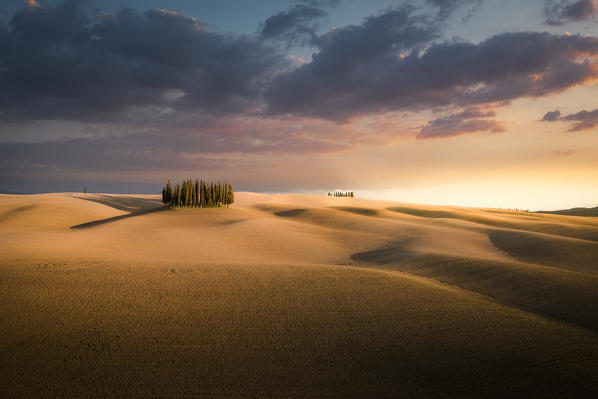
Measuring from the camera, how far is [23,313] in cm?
743

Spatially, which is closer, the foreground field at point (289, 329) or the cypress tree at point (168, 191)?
the foreground field at point (289, 329)

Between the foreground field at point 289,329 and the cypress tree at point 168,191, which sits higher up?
the cypress tree at point 168,191

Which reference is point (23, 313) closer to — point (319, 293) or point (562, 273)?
point (319, 293)

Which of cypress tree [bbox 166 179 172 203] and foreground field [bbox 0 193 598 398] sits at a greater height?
cypress tree [bbox 166 179 172 203]

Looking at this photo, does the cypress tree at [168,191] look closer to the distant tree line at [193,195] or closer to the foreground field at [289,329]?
the distant tree line at [193,195]

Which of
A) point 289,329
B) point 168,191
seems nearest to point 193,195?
point 168,191

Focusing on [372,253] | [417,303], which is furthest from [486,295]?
[372,253]

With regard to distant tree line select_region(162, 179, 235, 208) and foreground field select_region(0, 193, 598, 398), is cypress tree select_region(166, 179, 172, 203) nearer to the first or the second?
distant tree line select_region(162, 179, 235, 208)

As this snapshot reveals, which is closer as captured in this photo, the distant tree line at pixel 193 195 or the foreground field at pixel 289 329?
the foreground field at pixel 289 329

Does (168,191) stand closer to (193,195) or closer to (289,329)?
(193,195)

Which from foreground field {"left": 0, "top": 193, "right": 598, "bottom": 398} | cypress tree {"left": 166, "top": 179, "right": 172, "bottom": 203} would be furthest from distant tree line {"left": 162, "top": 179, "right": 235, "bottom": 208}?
foreground field {"left": 0, "top": 193, "right": 598, "bottom": 398}

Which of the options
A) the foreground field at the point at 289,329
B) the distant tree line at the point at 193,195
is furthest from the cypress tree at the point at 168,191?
the foreground field at the point at 289,329

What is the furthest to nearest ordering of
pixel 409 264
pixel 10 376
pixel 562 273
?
pixel 409 264 → pixel 562 273 → pixel 10 376

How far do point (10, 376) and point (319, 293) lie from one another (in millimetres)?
6600
